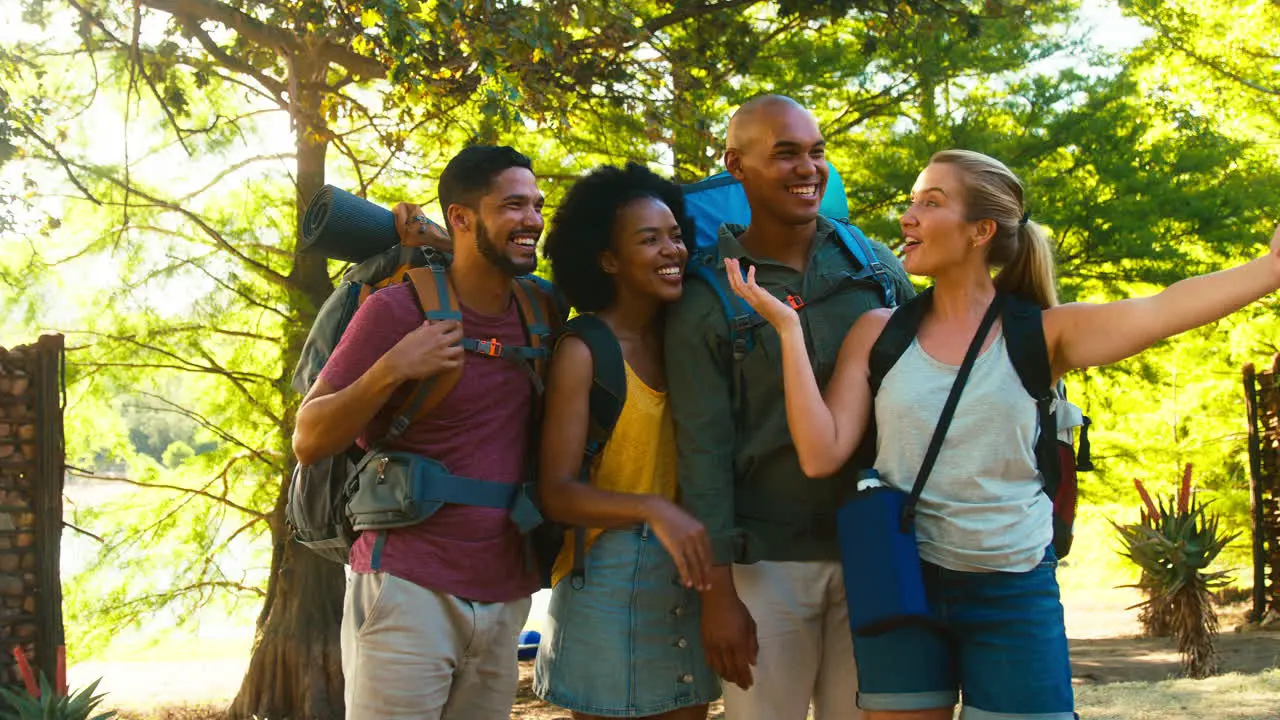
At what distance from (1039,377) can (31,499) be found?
7065 millimetres

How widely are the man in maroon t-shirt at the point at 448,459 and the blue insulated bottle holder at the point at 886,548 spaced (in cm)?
84

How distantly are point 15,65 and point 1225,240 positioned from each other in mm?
10526

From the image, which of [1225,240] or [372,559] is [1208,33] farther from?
[372,559]

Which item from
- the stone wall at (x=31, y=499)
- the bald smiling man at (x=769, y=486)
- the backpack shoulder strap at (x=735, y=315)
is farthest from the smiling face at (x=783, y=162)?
the stone wall at (x=31, y=499)

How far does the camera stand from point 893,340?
2.82 m

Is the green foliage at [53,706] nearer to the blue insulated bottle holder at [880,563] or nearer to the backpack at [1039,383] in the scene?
the blue insulated bottle holder at [880,563]

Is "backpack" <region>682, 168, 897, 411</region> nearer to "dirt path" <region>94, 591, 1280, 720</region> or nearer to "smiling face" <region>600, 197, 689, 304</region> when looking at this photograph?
"smiling face" <region>600, 197, 689, 304</region>

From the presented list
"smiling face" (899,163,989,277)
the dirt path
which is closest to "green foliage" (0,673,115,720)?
the dirt path

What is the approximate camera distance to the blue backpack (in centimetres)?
302

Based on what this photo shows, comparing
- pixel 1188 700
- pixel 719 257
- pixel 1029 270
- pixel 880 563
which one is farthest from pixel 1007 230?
pixel 1188 700

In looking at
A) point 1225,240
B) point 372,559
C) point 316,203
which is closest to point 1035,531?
point 372,559

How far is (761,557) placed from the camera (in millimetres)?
2969

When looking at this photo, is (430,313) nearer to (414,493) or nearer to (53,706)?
(414,493)

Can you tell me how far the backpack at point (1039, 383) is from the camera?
270 centimetres
